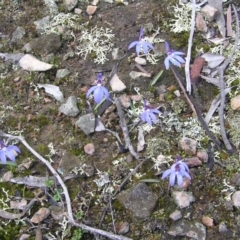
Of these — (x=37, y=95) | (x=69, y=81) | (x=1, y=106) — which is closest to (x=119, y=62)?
(x=69, y=81)

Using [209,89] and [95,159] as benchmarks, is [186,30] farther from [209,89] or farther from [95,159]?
[95,159]

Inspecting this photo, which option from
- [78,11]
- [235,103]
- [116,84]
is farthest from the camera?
[78,11]

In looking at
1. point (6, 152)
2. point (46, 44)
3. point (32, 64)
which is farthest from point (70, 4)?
point (6, 152)

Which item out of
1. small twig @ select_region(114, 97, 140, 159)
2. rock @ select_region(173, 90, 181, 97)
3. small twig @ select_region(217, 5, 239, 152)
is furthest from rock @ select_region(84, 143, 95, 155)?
small twig @ select_region(217, 5, 239, 152)

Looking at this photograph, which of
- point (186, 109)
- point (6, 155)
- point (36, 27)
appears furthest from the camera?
point (36, 27)

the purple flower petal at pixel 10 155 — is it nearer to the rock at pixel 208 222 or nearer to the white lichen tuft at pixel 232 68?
the rock at pixel 208 222

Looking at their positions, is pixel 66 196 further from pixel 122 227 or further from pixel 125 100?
pixel 125 100
